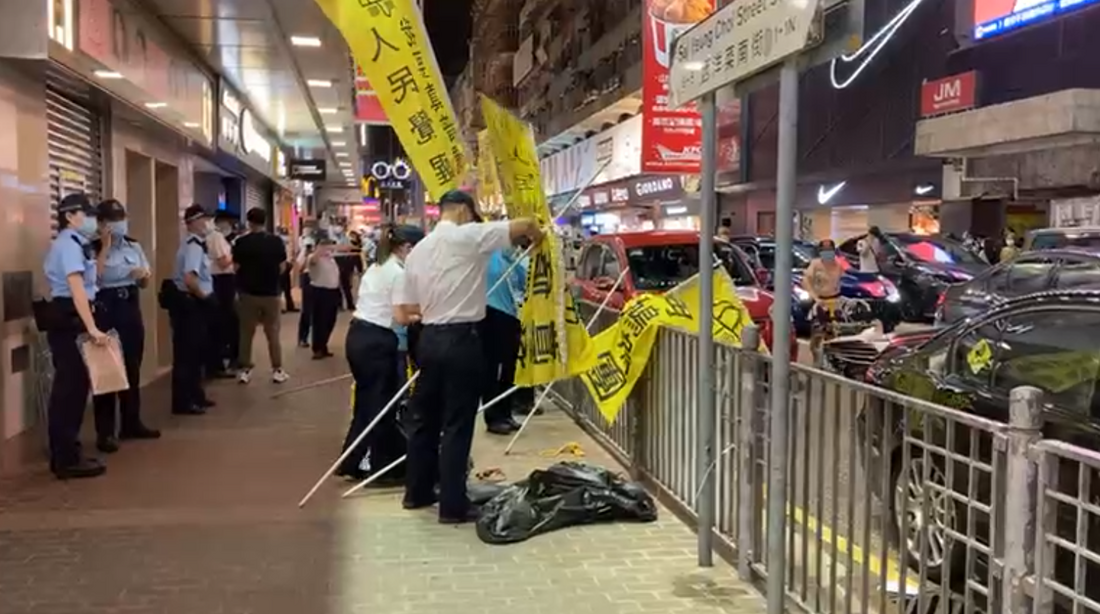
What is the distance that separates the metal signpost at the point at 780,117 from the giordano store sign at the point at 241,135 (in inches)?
421

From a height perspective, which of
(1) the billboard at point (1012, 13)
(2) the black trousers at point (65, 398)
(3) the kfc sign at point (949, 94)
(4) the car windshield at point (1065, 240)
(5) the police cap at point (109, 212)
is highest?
(1) the billboard at point (1012, 13)

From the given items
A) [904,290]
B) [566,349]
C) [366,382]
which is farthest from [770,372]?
[904,290]

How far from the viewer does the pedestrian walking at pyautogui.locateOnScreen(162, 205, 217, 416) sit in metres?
9.73

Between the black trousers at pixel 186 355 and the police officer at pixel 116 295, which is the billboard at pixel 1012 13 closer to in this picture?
the black trousers at pixel 186 355

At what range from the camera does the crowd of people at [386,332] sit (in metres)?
6.10

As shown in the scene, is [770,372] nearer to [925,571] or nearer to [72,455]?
[925,571]

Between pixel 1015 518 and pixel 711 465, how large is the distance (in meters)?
2.45

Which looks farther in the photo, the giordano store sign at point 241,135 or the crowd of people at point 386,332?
the giordano store sign at point 241,135

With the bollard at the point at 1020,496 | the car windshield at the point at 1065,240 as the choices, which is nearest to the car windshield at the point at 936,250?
the car windshield at the point at 1065,240

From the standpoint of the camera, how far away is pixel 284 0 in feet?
29.9

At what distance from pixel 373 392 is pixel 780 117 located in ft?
12.1

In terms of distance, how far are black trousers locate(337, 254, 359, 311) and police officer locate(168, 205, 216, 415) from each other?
1029 centimetres

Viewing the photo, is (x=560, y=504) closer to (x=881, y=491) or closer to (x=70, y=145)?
(x=881, y=491)

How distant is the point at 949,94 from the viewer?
64.7 ft
